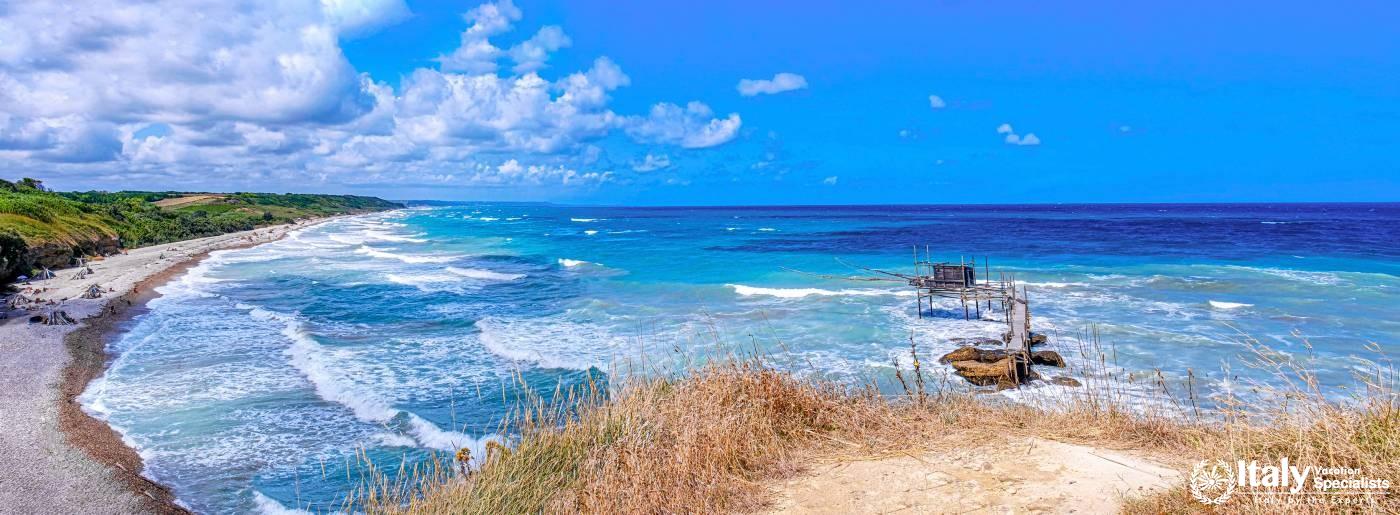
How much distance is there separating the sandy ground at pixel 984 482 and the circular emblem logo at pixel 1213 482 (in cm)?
37

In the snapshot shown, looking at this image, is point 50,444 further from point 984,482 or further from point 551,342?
point 984,482

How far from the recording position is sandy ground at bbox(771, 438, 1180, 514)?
5211 mm

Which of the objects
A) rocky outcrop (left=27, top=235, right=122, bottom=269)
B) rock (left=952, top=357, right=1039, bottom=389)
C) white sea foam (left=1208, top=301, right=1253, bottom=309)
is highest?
rocky outcrop (left=27, top=235, right=122, bottom=269)

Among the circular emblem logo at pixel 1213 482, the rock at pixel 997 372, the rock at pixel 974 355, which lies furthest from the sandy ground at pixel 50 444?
the rock at pixel 974 355

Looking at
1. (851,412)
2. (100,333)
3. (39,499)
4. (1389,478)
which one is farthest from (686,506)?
(100,333)

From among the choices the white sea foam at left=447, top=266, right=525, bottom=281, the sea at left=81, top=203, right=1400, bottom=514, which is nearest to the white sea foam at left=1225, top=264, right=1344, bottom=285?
the sea at left=81, top=203, right=1400, bottom=514

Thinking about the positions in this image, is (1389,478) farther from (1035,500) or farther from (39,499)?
(39,499)

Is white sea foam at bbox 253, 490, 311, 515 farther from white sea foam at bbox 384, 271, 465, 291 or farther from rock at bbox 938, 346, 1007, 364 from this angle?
white sea foam at bbox 384, 271, 465, 291

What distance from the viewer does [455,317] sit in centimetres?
2281

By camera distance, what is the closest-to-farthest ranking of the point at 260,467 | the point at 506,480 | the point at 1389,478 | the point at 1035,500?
the point at 1389,478
the point at 1035,500
the point at 506,480
the point at 260,467

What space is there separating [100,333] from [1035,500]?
24027mm

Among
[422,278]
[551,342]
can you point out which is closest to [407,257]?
[422,278]

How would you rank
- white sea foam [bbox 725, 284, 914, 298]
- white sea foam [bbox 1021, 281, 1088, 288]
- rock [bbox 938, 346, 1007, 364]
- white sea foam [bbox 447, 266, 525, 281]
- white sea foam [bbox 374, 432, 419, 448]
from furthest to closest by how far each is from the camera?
1. white sea foam [bbox 447, 266, 525, 281]
2. white sea foam [bbox 1021, 281, 1088, 288]
3. white sea foam [bbox 725, 284, 914, 298]
4. rock [bbox 938, 346, 1007, 364]
5. white sea foam [bbox 374, 432, 419, 448]
